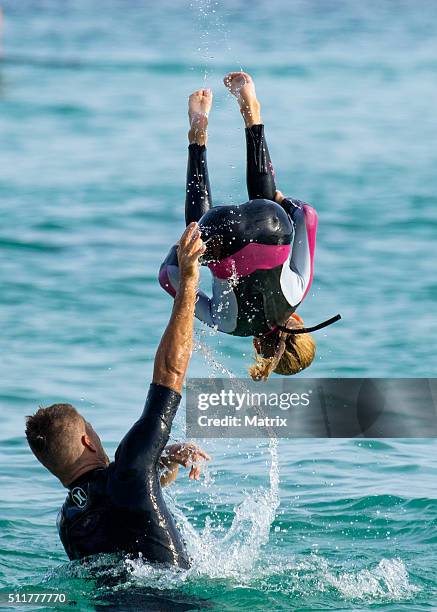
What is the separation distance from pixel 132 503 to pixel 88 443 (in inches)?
13.4

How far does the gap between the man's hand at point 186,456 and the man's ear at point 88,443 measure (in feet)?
1.63

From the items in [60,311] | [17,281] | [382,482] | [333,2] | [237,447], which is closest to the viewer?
[382,482]

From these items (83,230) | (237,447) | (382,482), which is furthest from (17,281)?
(382,482)

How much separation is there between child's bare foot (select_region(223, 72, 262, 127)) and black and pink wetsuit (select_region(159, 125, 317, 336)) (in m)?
0.06

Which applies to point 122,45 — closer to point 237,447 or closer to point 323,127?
point 323,127

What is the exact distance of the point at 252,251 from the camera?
18.6ft

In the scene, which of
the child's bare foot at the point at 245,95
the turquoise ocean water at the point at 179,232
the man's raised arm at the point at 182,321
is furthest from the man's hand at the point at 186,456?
the child's bare foot at the point at 245,95

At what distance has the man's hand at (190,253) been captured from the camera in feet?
16.4

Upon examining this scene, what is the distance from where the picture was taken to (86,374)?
10.6 m

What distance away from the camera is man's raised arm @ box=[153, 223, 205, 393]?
5.00 m

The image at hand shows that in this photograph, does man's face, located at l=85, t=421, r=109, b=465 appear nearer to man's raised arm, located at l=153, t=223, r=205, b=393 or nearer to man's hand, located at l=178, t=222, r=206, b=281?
man's raised arm, located at l=153, t=223, r=205, b=393

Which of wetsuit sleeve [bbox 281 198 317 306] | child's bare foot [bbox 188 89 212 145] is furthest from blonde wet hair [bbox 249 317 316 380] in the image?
child's bare foot [bbox 188 89 212 145]

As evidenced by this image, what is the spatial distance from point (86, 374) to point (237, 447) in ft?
7.01

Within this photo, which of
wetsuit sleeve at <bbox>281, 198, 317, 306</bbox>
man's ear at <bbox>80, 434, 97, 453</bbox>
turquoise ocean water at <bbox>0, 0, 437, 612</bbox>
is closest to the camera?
man's ear at <bbox>80, 434, 97, 453</bbox>
